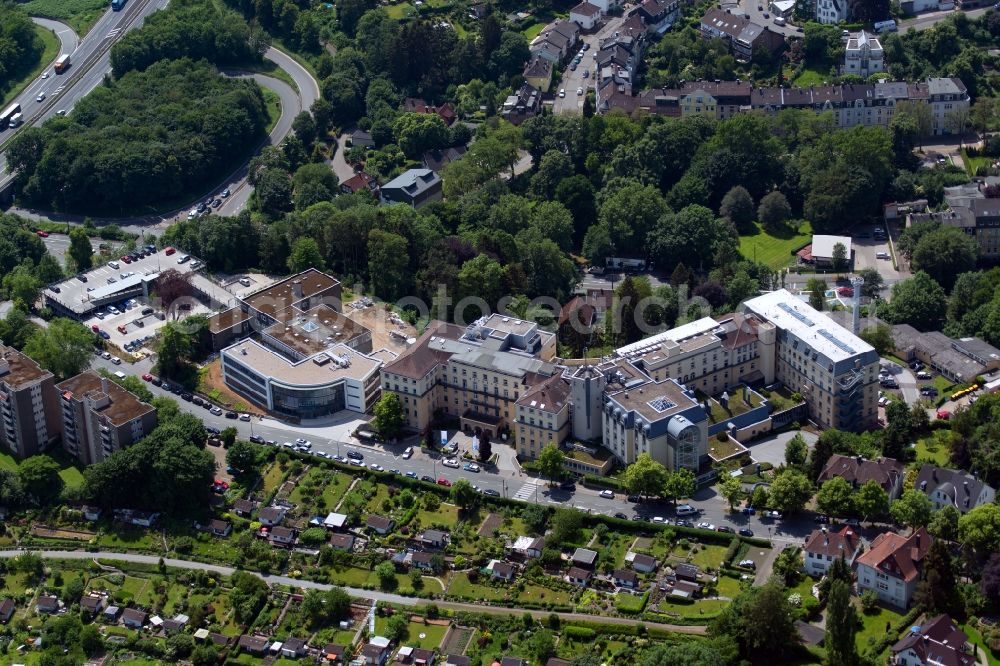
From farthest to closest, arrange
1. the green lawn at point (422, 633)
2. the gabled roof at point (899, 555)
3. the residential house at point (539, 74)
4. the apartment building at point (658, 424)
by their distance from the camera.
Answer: the residential house at point (539, 74)
the apartment building at point (658, 424)
the green lawn at point (422, 633)
the gabled roof at point (899, 555)

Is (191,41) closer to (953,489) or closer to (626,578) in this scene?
(626,578)

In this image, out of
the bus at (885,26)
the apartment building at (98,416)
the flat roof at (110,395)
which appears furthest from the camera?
the bus at (885,26)

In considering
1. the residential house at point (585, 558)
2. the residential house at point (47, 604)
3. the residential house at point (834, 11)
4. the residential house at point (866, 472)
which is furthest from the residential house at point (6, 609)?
the residential house at point (834, 11)

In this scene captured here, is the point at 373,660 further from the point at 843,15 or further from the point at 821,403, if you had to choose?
the point at 843,15

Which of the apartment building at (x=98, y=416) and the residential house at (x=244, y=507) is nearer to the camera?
the residential house at (x=244, y=507)

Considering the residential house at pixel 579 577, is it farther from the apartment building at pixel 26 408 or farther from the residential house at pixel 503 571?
the apartment building at pixel 26 408

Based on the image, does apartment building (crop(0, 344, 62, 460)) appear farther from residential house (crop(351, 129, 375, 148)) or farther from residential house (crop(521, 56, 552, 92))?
residential house (crop(521, 56, 552, 92))

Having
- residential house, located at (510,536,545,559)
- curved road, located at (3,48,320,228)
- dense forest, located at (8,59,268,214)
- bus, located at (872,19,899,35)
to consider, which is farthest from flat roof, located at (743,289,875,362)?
dense forest, located at (8,59,268,214)
